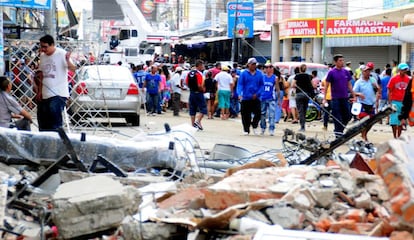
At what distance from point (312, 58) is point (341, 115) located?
32494mm

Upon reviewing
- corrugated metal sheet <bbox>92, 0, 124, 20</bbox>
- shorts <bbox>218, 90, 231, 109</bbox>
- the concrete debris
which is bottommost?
shorts <bbox>218, 90, 231, 109</bbox>

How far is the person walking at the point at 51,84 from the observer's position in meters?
10.2

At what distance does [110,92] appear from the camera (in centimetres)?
1780

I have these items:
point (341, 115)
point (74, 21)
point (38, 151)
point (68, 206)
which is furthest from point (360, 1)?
point (68, 206)

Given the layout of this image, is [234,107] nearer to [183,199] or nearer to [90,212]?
[183,199]

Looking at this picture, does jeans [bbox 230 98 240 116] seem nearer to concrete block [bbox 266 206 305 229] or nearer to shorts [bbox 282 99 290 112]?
shorts [bbox 282 99 290 112]

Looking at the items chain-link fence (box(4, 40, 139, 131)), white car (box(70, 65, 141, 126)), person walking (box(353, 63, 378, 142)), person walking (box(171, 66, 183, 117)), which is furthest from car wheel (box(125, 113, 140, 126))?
person walking (box(353, 63, 378, 142))

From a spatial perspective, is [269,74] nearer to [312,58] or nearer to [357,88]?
[357,88]

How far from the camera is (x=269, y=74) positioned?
1717 centimetres

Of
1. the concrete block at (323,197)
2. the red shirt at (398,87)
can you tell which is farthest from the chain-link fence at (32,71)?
the concrete block at (323,197)

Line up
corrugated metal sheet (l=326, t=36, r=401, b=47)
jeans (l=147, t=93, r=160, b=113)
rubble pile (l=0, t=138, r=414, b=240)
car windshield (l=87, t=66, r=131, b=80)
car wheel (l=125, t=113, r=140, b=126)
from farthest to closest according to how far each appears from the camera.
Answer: corrugated metal sheet (l=326, t=36, r=401, b=47) < jeans (l=147, t=93, r=160, b=113) < car wheel (l=125, t=113, r=140, b=126) < car windshield (l=87, t=66, r=131, b=80) < rubble pile (l=0, t=138, r=414, b=240)

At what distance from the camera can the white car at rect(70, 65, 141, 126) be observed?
15977 mm

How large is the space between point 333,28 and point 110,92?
26569 mm

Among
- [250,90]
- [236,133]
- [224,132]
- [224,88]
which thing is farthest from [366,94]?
[224,88]
